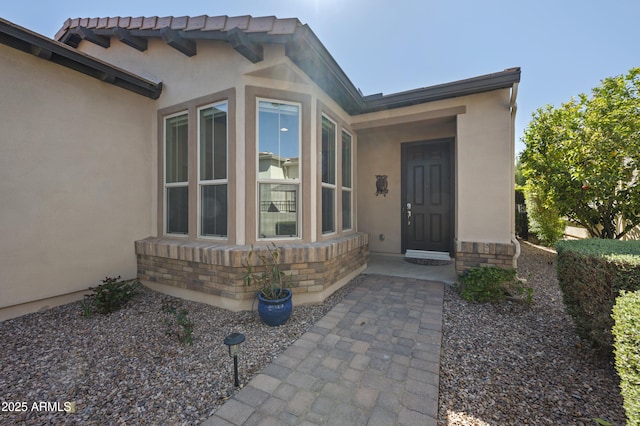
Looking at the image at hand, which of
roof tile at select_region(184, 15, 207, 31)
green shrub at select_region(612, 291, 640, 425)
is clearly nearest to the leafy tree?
green shrub at select_region(612, 291, 640, 425)

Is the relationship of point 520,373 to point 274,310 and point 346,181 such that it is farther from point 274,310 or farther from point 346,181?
point 346,181

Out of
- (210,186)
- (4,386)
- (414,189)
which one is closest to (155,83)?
(210,186)

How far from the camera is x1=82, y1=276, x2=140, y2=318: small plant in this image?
11.6 ft

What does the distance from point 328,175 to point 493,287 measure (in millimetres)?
3114

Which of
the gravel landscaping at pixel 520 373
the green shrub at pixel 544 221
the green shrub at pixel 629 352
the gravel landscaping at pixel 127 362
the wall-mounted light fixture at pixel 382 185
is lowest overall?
the gravel landscaping at pixel 127 362

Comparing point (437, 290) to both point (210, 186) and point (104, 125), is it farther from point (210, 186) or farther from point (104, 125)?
point (104, 125)

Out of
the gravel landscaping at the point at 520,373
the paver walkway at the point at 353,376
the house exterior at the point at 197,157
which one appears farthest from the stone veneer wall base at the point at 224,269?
the gravel landscaping at the point at 520,373

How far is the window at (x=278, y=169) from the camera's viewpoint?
→ 384 cm

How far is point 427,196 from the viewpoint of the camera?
6.36 meters

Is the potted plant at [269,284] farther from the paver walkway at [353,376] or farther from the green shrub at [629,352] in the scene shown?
the green shrub at [629,352]

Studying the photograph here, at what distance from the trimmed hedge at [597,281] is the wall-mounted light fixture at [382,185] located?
4.21m

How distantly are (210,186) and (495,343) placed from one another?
4.27 meters

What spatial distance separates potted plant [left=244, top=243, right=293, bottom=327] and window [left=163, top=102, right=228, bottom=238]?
75 cm

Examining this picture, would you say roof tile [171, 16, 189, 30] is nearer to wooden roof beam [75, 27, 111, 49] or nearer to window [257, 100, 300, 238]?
window [257, 100, 300, 238]
